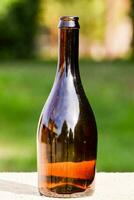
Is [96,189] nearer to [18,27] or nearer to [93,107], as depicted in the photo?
[93,107]

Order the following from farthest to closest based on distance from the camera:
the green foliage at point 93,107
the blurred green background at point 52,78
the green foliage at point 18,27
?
1. the green foliage at point 18,27
2. the blurred green background at point 52,78
3. the green foliage at point 93,107

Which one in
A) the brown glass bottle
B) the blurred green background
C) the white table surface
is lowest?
the blurred green background

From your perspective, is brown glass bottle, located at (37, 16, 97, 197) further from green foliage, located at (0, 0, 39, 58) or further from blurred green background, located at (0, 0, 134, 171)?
green foliage, located at (0, 0, 39, 58)

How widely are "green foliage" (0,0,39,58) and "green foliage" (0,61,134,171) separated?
2.76 m

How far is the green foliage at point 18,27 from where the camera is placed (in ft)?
44.3

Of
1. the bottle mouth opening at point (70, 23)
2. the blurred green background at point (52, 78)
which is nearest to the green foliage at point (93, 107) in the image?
the blurred green background at point (52, 78)

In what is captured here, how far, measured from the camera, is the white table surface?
1.60 meters

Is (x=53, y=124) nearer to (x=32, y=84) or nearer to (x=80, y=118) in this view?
(x=80, y=118)

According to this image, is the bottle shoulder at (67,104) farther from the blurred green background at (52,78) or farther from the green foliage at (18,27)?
the green foliage at (18,27)

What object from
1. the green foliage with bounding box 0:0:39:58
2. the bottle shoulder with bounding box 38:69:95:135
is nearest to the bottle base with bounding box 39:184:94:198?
the bottle shoulder with bounding box 38:69:95:135

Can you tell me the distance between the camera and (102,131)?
6.49 m

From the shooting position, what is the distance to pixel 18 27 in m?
13.9

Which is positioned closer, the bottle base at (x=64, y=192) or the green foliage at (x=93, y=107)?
the bottle base at (x=64, y=192)

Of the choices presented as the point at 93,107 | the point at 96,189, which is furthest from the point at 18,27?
the point at 96,189
